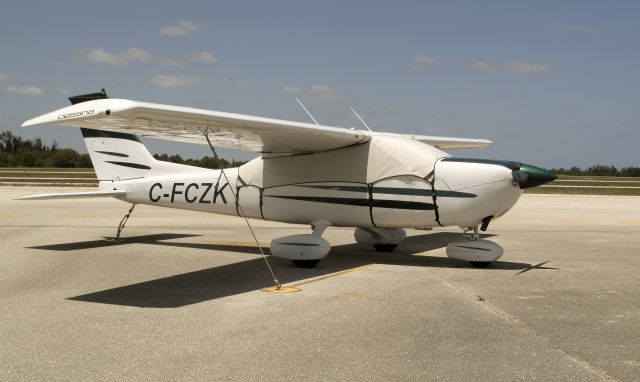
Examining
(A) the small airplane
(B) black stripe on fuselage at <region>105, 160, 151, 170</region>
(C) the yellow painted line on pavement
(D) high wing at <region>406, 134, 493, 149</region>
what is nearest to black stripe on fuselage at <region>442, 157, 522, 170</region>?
(A) the small airplane

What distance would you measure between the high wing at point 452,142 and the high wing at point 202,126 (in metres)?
4.63

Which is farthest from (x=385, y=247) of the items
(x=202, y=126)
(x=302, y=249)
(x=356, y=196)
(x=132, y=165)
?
(x=132, y=165)

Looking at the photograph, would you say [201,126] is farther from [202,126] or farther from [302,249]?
[302,249]

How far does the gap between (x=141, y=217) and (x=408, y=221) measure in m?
13.8

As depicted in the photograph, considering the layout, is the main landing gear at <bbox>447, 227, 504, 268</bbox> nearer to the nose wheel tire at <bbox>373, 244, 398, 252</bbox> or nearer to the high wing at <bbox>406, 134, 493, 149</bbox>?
the nose wheel tire at <bbox>373, 244, 398, 252</bbox>

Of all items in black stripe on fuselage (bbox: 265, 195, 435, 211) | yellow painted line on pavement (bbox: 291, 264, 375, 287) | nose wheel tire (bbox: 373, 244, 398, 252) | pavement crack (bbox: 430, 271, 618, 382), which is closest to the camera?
pavement crack (bbox: 430, 271, 618, 382)

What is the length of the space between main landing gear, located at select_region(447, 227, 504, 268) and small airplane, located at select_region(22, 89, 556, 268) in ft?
0.05

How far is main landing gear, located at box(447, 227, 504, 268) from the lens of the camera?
10281mm

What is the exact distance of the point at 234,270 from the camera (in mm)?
10133

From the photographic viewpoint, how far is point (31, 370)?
4.79 meters

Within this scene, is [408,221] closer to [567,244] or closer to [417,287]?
[417,287]

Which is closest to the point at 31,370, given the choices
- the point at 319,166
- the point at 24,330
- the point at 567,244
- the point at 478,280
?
the point at 24,330

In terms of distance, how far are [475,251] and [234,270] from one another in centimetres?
399

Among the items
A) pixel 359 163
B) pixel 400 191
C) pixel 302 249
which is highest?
pixel 359 163
